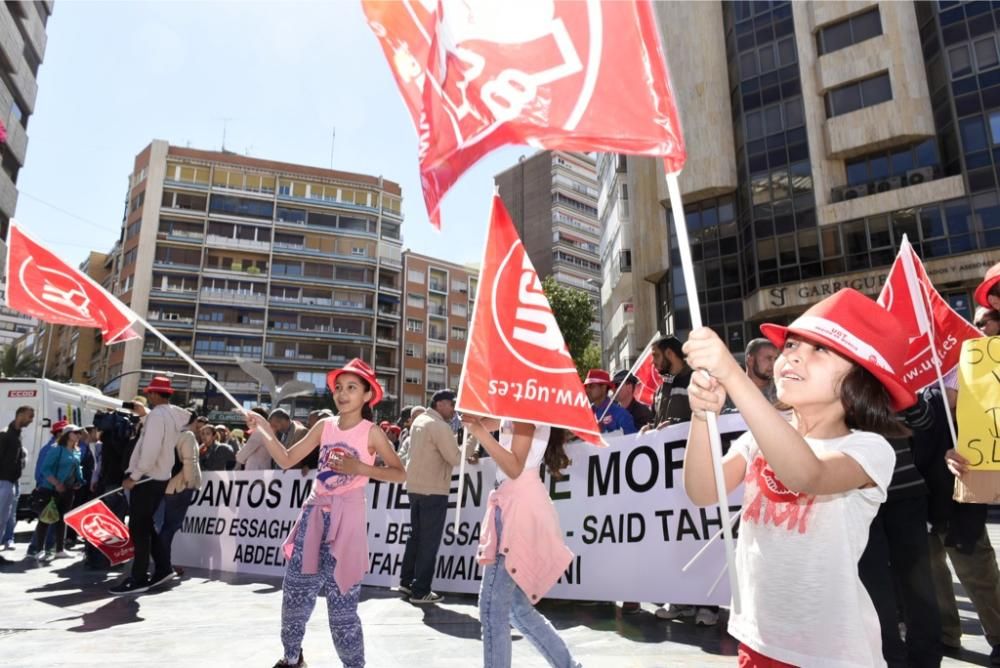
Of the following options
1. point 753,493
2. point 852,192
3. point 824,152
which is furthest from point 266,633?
point 824,152

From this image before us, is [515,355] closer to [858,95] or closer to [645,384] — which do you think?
[645,384]

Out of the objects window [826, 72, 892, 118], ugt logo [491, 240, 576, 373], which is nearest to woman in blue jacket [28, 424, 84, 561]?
ugt logo [491, 240, 576, 373]

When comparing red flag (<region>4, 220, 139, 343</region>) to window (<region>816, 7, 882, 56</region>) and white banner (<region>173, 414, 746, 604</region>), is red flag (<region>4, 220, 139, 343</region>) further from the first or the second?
window (<region>816, 7, 882, 56</region>)

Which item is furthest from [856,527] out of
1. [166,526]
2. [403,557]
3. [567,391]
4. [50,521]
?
[50,521]

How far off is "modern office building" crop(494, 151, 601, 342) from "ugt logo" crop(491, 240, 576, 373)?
213ft

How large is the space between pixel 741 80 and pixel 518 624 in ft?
107

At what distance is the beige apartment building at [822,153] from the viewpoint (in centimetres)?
2544

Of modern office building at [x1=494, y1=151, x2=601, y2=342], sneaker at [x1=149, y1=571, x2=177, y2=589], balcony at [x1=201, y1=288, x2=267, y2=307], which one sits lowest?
sneaker at [x1=149, y1=571, x2=177, y2=589]

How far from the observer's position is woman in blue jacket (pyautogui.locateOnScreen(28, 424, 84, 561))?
975 centimetres

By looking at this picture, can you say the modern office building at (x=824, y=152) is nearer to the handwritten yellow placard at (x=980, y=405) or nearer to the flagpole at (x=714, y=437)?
the handwritten yellow placard at (x=980, y=405)

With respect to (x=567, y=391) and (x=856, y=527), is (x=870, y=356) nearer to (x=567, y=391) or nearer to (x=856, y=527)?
(x=856, y=527)

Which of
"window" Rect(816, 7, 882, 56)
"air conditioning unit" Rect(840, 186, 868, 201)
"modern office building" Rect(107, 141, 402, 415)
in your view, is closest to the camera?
"air conditioning unit" Rect(840, 186, 868, 201)

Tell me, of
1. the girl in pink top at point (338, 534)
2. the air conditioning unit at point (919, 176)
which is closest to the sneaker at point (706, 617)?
the girl in pink top at point (338, 534)

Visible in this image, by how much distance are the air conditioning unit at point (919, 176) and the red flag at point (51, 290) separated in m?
30.1
